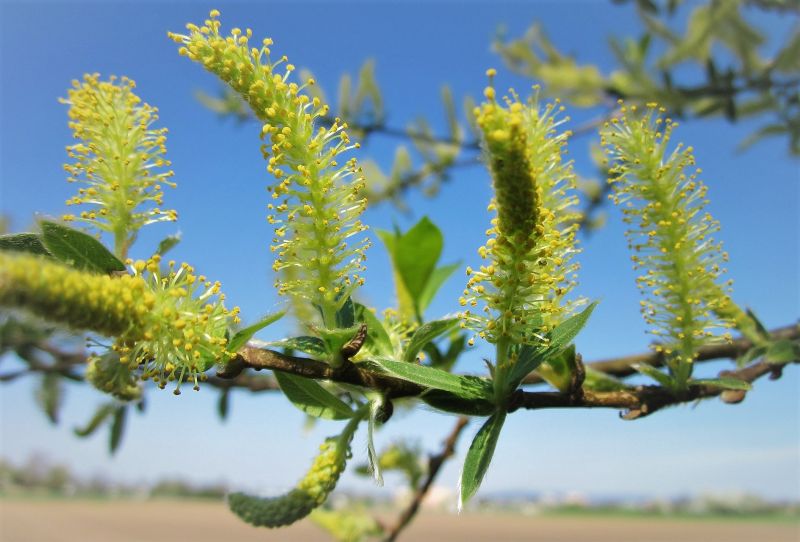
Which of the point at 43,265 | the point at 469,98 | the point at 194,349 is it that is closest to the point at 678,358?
the point at 194,349

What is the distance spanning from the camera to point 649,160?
82cm

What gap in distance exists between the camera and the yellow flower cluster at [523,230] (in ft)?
1.86

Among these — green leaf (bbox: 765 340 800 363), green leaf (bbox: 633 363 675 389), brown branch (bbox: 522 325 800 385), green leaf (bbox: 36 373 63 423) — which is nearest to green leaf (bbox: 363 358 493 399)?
green leaf (bbox: 633 363 675 389)

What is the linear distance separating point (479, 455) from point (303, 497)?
0.69ft

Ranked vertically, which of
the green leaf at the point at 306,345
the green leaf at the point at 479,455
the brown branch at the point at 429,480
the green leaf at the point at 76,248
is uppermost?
A: the green leaf at the point at 76,248

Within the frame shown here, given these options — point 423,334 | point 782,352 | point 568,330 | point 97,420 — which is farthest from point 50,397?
point 782,352

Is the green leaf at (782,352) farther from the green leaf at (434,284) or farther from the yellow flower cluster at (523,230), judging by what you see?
the green leaf at (434,284)

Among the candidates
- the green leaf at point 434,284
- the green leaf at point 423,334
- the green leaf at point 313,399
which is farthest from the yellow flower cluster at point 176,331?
the green leaf at point 434,284

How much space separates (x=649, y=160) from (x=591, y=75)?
6.67 feet

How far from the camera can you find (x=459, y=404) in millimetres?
741

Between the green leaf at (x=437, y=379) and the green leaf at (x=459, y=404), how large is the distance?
0.02 metres

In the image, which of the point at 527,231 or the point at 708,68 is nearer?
the point at 527,231

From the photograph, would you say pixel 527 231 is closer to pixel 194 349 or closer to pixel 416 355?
pixel 416 355

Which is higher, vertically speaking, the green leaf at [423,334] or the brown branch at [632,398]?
→ the green leaf at [423,334]
